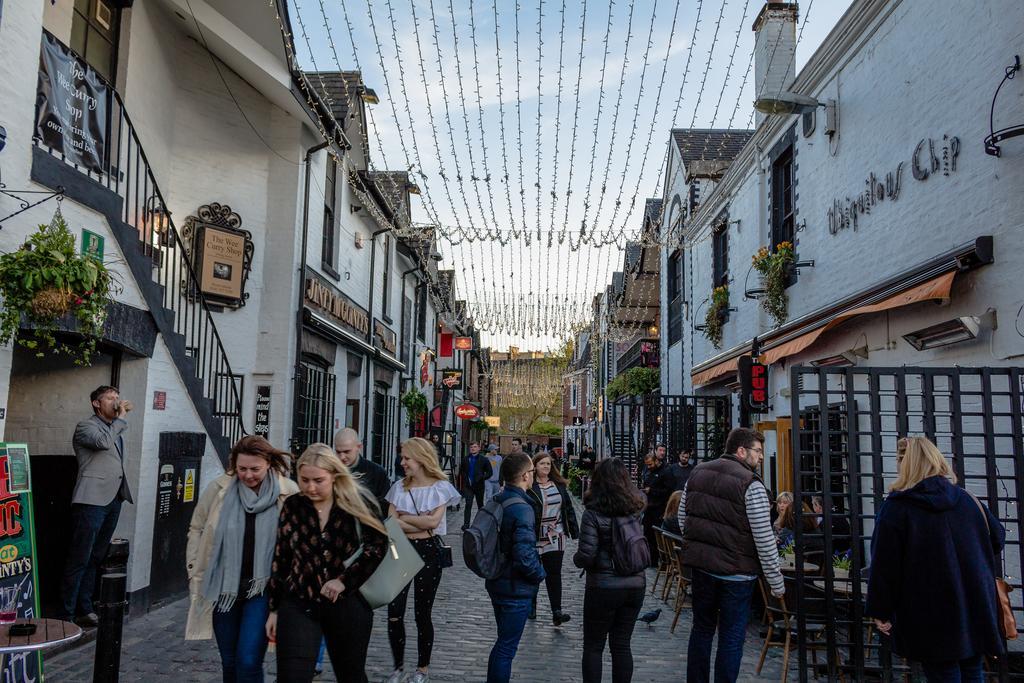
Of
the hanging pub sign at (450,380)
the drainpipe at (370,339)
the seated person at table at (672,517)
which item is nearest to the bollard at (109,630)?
the seated person at table at (672,517)

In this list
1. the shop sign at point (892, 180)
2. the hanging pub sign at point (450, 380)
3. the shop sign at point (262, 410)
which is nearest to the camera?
the shop sign at point (892, 180)

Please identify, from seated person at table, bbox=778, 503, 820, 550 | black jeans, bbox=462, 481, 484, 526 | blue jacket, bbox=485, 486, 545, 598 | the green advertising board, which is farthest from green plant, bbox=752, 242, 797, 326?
the green advertising board

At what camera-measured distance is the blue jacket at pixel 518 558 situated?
5062 mm

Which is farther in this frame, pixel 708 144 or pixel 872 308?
pixel 708 144

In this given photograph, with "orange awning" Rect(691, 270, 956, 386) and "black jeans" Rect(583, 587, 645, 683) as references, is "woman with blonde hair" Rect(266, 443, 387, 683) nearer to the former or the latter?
"black jeans" Rect(583, 587, 645, 683)

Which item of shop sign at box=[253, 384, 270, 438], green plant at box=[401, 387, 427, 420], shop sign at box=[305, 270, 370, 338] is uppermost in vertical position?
shop sign at box=[305, 270, 370, 338]

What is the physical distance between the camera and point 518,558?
507 centimetres

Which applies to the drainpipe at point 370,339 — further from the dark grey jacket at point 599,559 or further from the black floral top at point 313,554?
the black floral top at point 313,554

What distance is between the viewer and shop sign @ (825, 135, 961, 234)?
315 inches

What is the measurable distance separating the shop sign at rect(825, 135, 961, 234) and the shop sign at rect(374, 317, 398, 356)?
33.3 feet

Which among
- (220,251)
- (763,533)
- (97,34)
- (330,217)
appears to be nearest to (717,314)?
(330,217)

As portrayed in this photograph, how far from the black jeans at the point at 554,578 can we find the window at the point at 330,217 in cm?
756

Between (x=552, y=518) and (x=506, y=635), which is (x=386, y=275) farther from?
(x=506, y=635)

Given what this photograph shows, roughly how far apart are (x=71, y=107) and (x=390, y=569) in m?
5.57
